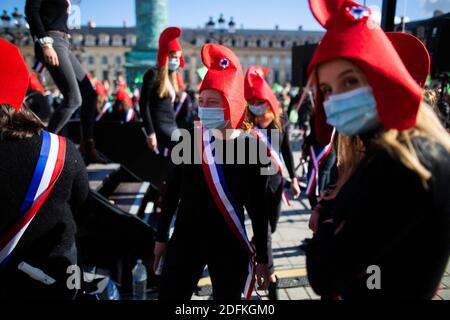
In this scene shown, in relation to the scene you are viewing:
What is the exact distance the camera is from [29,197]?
5.49 ft

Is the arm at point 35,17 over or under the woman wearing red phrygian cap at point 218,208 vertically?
over

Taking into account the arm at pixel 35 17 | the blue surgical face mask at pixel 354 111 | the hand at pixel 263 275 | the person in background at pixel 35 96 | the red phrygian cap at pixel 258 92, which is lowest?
the hand at pixel 263 275

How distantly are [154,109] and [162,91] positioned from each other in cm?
28

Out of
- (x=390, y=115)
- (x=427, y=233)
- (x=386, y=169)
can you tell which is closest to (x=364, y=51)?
(x=390, y=115)

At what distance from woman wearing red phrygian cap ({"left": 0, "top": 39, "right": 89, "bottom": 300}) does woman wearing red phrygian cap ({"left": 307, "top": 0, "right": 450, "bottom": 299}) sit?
132cm

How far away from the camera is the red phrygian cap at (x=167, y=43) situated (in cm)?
407

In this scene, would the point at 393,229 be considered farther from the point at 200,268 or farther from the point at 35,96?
the point at 35,96

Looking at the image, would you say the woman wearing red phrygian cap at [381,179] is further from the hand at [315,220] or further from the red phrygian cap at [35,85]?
the red phrygian cap at [35,85]

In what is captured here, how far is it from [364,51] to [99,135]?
5.01 meters

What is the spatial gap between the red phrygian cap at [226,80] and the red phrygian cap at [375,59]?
3.20 ft

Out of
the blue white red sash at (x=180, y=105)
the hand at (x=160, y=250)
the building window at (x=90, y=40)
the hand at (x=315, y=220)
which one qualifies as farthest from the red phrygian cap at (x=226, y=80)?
the building window at (x=90, y=40)

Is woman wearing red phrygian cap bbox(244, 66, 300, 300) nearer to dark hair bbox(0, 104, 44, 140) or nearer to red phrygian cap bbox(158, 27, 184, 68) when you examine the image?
red phrygian cap bbox(158, 27, 184, 68)

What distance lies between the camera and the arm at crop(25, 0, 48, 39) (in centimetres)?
308
